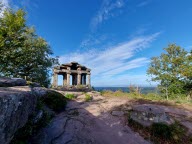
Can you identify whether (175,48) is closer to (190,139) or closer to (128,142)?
(190,139)

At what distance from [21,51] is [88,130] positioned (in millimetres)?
18096

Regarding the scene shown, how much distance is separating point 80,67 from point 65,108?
14.8 m

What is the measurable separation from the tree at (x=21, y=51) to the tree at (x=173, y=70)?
17287 mm

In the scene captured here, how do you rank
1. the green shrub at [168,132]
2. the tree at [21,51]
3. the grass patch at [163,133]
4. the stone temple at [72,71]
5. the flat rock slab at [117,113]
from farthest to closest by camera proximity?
the stone temple at [72,71] → the tree at [21,51] → the flat rock slab at [117,113] → the green shrub at [168,132] → the grass patch at [163,133]

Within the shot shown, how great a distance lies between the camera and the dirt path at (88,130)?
5.44 meters

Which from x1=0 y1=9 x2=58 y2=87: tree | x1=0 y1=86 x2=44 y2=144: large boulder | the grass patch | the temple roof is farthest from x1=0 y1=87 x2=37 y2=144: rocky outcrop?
the temple roof

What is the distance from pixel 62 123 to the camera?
658cm

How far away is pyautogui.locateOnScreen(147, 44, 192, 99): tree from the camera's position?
Answer: 20842mm

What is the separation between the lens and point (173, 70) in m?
21.8

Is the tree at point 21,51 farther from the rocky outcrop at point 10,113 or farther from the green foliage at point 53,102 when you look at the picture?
the rocky outcrop at point 10,113

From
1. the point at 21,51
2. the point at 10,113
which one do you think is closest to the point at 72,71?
the point at 21,51

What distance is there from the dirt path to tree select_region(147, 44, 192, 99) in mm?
15520

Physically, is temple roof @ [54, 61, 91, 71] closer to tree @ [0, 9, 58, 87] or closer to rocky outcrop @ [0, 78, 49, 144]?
tree @ [0, 9, 58, 87]

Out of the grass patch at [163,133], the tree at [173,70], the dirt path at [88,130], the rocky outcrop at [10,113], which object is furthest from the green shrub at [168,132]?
the tree at [173,70]
